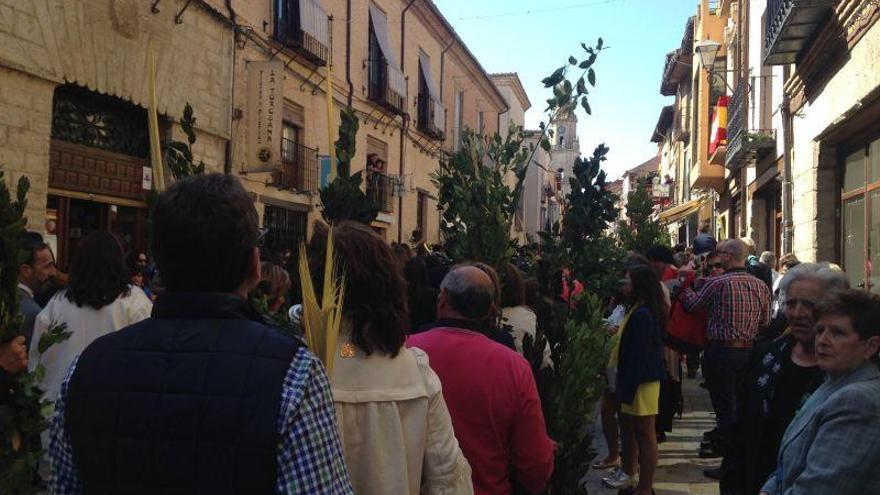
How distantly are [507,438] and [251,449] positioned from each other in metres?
1.59

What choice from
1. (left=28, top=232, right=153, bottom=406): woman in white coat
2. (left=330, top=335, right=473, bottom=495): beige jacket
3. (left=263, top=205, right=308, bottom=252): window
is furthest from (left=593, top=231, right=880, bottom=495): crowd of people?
(left=263, top=205, right=308, bottom=252): window

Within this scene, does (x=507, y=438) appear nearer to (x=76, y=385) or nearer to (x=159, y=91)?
(x=76, y=385)

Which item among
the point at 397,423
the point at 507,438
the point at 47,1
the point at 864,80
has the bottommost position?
the point at 507,438

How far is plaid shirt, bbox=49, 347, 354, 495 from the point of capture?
1.28 m

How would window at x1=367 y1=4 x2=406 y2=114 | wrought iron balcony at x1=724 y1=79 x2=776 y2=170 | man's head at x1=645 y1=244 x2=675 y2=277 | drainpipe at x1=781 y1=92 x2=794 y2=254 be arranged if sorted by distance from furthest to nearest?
window at x1=367 y1=4 x2=406 y2=114 → wrought iron balcony at x1=724 y1=79 x2=776 y2=170 → drainpipe at x1=781 y1=92 x2=794 y2=254 → man's head at x1=645 y1=244 x2=675 y2=277

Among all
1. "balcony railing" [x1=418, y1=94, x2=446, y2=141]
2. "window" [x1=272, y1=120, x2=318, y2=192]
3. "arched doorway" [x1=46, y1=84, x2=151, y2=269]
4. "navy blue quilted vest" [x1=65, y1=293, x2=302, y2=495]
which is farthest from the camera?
"balcony railing" [x1=418, y1=94, x2=446, y2=141]

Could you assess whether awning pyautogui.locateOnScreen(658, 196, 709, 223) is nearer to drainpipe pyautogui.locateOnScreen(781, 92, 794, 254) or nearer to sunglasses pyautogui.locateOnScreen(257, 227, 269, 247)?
drainpipe pyautogui.locateOnScreen(781, 92, 794, 254)

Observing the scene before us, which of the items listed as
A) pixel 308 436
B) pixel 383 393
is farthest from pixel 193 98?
pixel 308 436

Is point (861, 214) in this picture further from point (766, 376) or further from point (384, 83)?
point (384, 83)

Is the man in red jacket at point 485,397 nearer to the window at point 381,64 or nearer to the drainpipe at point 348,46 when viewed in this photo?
the drainpipe at point 348,46

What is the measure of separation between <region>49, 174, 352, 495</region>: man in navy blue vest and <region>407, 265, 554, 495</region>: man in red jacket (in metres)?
1.28

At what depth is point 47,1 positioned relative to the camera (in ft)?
25.0

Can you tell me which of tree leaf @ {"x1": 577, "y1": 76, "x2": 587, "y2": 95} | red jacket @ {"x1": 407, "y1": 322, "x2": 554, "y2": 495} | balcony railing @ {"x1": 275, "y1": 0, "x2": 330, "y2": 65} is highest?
balcony railing @ {"x1": 275, "y1": 0, "x2": 330, "y2": 65}

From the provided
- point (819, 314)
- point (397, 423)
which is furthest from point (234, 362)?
point (819, 314)
